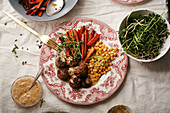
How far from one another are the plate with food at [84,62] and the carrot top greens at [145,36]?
0.72 feet

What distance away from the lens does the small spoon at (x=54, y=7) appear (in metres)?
2.86

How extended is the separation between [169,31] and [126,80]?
0.91m

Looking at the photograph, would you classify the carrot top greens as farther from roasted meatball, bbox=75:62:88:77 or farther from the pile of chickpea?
roasted meatball, bbox=75:62:88:77

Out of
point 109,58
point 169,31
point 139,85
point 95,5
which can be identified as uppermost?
point 95,5

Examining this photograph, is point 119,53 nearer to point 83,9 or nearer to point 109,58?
point 109,58

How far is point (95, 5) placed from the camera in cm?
295

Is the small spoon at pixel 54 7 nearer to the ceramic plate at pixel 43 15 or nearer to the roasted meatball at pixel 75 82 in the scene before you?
the ceramic plate at pixel 43 15

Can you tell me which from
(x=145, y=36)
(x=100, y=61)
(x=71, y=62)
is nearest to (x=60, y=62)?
(x=71, y=62)

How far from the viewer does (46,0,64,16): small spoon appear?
286 cm

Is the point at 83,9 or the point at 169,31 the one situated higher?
the point at 83,9

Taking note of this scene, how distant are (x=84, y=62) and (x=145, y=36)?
0.94 metres

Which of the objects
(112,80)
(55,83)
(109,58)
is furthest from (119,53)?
(55,83)

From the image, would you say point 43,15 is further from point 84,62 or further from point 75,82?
point 75,82

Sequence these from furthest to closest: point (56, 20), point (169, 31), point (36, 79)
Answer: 1. point (56, 20)
2. point (36, 79)
3. point (169, 31)
